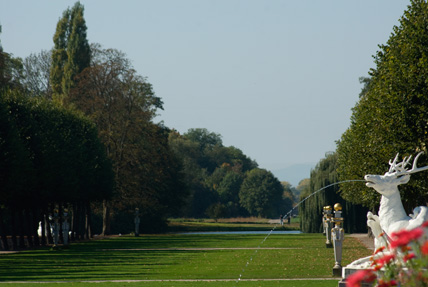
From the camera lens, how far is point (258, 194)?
147875 mm

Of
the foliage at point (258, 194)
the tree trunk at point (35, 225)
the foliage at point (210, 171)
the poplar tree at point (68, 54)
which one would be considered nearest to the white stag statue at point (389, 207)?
the tree trunk at point (35, 225)

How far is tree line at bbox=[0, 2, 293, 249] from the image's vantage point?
49156 mm

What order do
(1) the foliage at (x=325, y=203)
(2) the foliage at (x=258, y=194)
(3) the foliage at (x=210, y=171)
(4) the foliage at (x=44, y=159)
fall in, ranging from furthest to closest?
(2) the foliage at (x=258, y=194) → (3) the foliage at (x=210, y=171) → (1) the foliage at (x=325, y=203) → (4) the foliage at (x=44, y=159)

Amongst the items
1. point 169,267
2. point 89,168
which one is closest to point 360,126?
point 169,267

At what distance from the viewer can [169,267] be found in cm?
3078

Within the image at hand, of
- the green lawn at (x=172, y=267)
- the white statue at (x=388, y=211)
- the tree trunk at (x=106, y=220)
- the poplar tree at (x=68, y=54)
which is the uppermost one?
the poplar tree at (x=68, y=54)

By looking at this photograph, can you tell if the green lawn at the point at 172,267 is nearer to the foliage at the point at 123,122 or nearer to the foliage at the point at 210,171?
the foliage at the point at 123,122

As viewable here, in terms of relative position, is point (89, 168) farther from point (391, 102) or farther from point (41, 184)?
point (391, 102)

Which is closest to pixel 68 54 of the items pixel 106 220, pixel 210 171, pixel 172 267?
pixel 106 220

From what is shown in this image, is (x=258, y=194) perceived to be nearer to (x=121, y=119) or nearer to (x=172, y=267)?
(x=121, y=119)

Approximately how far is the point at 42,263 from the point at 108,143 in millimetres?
36386

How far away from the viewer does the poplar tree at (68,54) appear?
239 ft

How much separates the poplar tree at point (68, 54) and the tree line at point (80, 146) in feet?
0.30

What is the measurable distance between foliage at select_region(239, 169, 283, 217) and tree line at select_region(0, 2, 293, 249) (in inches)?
2447
